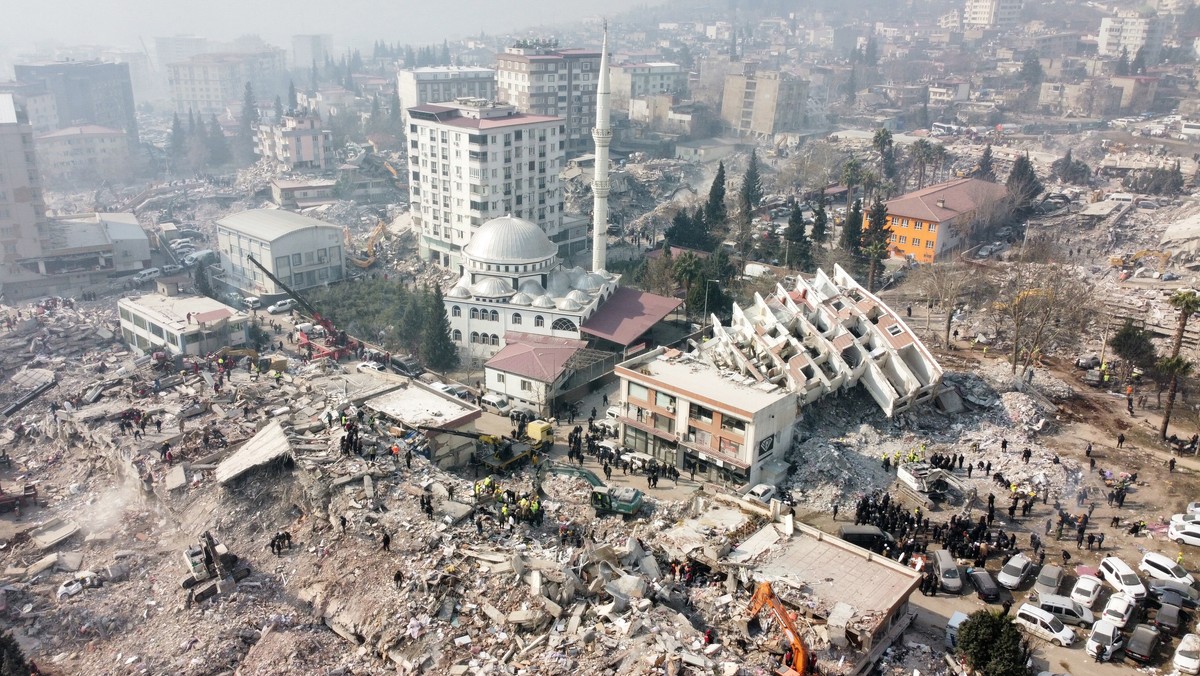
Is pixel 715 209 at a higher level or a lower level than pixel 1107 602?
higher

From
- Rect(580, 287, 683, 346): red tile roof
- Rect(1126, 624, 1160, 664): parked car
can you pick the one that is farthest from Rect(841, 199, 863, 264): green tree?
Rect(1126, 624, 1160, 664): parked car

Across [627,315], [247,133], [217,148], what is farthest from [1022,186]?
[247,133]

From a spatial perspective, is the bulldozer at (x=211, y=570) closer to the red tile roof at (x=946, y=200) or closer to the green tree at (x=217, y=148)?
the red tile roof at (x=946, y=200)

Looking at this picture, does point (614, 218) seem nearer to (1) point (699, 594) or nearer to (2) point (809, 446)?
(2) point (809, 446)

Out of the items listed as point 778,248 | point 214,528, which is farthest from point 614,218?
point 214,528

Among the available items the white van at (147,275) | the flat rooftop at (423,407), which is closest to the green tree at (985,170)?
the flat rooftop at (423,407)

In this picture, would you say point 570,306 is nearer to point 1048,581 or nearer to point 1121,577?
point 1048,581
